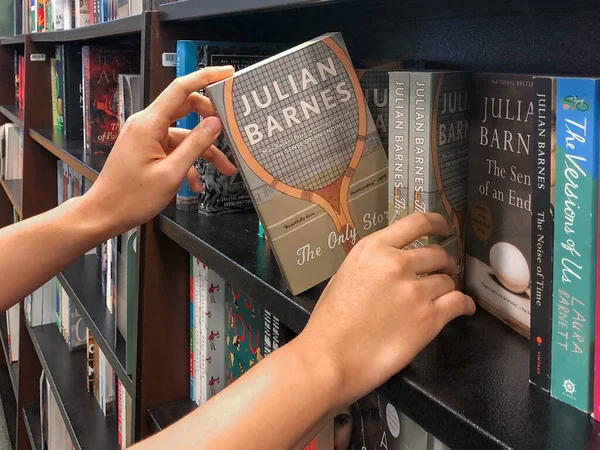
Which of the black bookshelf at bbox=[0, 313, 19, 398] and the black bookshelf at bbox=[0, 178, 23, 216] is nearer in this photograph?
the black bookshelf at bbox=[0, 178, 23, 216]

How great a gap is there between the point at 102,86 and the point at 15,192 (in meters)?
0.84

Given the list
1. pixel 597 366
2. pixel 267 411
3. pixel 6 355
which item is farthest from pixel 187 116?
pixel 6 355

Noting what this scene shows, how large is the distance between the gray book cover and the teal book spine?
164 millimetres

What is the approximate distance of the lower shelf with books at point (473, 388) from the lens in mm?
427

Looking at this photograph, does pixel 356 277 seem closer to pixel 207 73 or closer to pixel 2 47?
pixel 207 73

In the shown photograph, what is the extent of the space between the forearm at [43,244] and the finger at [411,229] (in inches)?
19.8

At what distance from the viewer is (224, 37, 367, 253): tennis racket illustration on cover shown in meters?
0.59

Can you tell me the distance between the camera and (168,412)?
3.28 ft

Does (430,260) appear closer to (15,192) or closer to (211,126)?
(211,126)

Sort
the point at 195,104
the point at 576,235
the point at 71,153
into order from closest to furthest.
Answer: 1. the point at 576,235
2. the point at 195,104
3. the point at 71,153

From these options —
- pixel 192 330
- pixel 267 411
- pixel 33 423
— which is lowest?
pixel 33 423

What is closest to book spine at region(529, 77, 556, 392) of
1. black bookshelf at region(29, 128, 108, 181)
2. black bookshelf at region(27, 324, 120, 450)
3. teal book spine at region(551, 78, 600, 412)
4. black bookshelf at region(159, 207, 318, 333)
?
teal book spine at region(551, 78, 600, 412)

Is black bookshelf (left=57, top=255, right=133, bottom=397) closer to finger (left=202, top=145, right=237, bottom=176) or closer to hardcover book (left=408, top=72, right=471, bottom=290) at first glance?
finger (left=202, top=145, right=237, bottom=176)

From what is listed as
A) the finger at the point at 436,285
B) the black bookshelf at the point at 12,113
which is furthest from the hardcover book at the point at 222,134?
the black bookshelf at the point at 12,113
